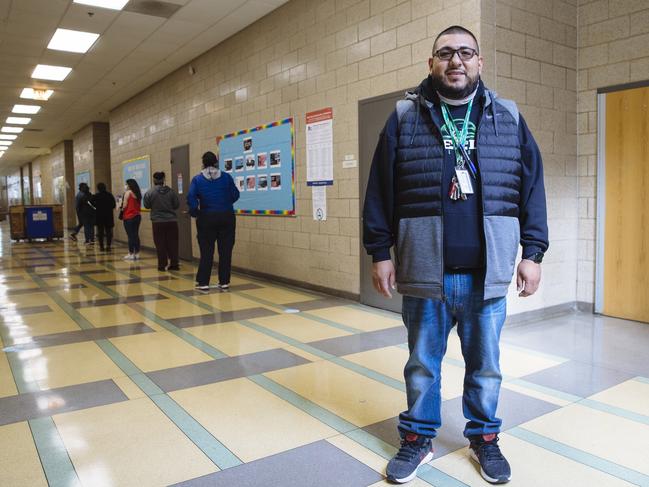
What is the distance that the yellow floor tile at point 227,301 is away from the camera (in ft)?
17.0

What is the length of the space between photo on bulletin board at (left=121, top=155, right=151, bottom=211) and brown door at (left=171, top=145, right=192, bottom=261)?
151cm

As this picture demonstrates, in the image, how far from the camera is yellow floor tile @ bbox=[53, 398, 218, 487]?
205 cm

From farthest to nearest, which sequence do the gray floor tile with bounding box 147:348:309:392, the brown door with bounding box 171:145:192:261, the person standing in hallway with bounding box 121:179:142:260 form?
the person standing in hallway with bounding box 121:179:142:260 → the brown door with bounding box 171:145:192:261 → the gray floor tile with bounding box 147:348:309:392

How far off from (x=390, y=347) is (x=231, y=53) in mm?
5290

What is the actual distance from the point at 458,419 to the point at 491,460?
548 mm

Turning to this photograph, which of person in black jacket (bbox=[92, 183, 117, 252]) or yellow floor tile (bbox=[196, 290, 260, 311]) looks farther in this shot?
person in black jacket (bbox=[92, 183, 117, 252])

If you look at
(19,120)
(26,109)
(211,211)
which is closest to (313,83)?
(211,211)

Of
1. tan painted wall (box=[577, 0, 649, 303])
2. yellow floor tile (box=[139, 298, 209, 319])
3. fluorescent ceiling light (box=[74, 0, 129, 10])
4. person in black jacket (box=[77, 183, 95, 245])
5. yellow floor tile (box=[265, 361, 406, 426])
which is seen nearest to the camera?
yellow floor tile (box=[265, 361, 406, 426])

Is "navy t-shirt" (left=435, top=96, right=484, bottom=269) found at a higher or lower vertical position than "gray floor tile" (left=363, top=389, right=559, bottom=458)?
higher

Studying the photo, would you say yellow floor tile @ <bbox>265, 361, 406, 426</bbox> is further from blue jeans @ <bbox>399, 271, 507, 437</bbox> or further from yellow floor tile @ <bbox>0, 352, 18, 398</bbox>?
yellow floor tile @ <bbox>0, 352, 18, 398</bbox>

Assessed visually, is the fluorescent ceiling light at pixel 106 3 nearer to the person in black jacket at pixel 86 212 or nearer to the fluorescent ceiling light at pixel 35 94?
the fluorescent ceiling light at pixel 35 94

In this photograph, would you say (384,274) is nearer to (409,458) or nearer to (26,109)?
(409,458)

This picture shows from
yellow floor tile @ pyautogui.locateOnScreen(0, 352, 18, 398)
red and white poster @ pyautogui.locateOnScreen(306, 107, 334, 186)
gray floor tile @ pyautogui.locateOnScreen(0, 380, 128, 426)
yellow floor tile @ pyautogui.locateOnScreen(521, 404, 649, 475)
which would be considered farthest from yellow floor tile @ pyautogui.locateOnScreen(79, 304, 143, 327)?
yellow floor tile @ pyautogui.locateOnScreen(521, 404, 649, 475)

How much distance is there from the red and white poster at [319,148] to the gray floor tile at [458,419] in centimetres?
334
